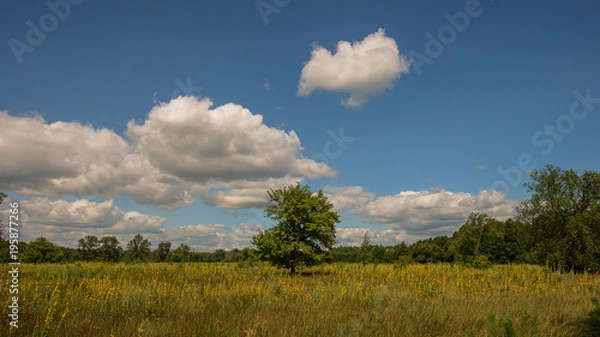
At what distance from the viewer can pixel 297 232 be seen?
17984mm

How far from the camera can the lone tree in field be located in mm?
17438

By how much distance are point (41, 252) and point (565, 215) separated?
5228cm

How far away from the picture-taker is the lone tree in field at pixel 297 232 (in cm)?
1744

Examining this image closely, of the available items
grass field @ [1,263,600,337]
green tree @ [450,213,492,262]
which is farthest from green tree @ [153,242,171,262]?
grass field @ [1,263,600,337]

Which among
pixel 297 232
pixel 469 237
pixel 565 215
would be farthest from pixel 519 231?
pixel 297 232

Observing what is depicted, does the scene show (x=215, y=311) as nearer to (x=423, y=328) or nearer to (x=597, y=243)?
(x=423, y=328)

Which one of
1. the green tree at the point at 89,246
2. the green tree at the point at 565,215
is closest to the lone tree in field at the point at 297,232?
the green tree at the point at 565,215

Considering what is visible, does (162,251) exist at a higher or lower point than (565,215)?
lower

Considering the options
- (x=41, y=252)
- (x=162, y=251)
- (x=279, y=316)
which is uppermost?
(x=279, y=316)

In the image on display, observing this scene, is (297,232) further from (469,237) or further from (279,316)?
(469,237)

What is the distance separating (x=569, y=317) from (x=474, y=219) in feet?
145

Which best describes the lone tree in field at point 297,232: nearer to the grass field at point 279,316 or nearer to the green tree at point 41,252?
the grass field at point 279,316

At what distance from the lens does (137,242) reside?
84.4 m

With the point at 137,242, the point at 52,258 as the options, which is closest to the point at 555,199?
the point at 52,258
